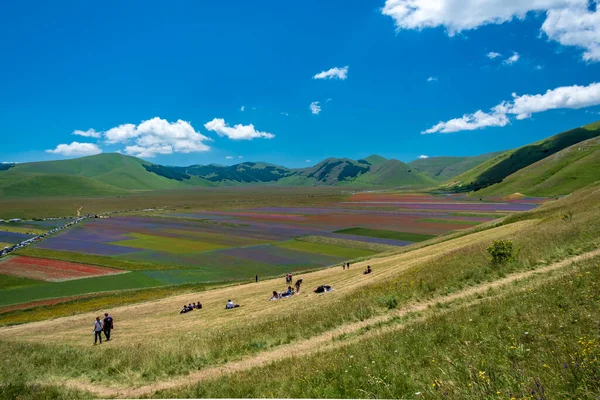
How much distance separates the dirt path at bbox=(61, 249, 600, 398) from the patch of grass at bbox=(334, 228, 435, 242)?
73.2m

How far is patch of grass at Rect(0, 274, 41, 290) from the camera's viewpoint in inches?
2398

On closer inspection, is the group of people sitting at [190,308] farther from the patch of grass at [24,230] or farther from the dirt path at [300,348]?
the patch of grass at [24,230]

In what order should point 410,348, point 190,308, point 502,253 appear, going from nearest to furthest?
point 410,348, point 502,253, point 190,308

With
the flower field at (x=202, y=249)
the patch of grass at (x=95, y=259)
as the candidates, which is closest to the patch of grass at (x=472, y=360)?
the flower field at (x=202, y=249)

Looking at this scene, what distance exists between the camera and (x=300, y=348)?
15977 mm

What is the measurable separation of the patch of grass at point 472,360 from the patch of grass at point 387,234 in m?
80.2

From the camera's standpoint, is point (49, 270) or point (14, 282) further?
point (49, 270)

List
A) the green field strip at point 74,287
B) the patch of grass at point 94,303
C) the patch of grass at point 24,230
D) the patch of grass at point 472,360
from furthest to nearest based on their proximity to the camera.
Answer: the patch of grass at point 24,230 → the green field strip at point 74,287 → the patch of grass at point 94,303 → the patch of grass at point 472,360

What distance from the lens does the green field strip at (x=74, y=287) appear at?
54406mm

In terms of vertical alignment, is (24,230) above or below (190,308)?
above

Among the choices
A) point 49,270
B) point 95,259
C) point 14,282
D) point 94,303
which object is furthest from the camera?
point 95,259

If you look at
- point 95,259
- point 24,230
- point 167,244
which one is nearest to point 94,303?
point 95,259

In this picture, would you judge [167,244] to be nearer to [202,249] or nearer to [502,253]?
[202,249]

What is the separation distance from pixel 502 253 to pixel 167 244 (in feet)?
309
